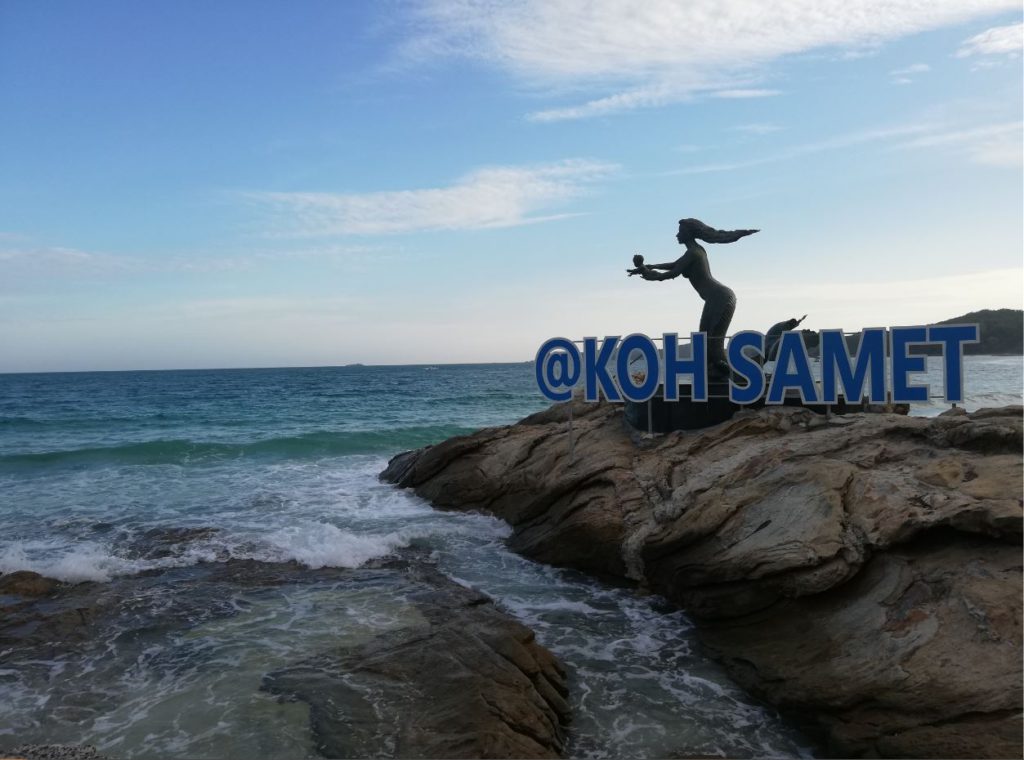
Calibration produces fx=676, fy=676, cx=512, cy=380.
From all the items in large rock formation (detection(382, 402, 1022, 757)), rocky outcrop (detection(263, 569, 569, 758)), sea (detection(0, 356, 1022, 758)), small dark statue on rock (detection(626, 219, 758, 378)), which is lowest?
sea (detection(0, 356, 1022, 758))

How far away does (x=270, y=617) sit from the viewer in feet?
30.0

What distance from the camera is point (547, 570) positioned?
38.5ft

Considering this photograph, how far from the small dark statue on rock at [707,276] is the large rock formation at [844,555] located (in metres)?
2.08

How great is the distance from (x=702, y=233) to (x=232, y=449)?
22.2m

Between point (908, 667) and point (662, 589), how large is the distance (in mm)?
4283

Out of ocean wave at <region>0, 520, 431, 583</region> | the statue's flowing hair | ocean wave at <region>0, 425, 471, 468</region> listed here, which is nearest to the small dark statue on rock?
the statue's flowing hair

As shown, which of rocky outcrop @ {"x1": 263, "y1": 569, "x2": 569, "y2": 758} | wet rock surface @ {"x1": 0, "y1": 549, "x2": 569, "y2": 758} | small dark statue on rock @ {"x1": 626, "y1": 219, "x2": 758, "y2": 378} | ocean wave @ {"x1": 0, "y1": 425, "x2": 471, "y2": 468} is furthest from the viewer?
ocean wave @ {"x1": 0, "y1": 425, "x2": 471, "y2": 468}

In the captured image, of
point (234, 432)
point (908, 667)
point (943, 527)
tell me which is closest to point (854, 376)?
point (943, 527)

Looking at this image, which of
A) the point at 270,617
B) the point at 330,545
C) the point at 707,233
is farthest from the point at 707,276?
the point at 270,617

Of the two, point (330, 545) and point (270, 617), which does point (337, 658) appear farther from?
point (330, 545)

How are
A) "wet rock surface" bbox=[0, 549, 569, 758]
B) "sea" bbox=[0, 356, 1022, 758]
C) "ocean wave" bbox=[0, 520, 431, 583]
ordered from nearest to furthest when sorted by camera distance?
1. "wet rock surface" bbox=[0, 549, 569, 758]
2. "sea" bbox=[0, 356, 1022, 758]
3. "ocean wave" bbox=[0, 520, 431, 583]

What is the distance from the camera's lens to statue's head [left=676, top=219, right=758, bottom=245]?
1398cm

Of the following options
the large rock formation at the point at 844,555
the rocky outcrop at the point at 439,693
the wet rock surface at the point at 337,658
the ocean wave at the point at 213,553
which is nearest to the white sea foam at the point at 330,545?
the ocean wave at the point at 213,553

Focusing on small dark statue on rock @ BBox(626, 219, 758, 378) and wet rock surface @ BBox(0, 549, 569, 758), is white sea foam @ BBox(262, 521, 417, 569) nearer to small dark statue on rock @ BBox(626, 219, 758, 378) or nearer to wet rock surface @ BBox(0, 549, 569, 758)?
wet rock surface @ BBox(0, 549, 569, 758)
